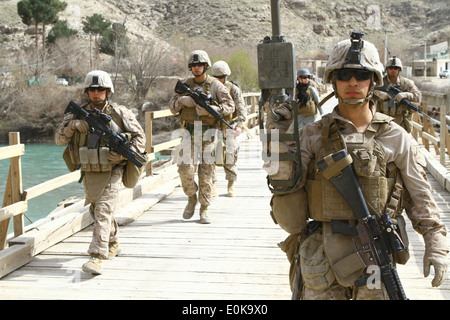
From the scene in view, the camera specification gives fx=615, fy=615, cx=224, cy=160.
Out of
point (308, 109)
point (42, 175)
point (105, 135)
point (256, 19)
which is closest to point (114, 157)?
point (105, 135)

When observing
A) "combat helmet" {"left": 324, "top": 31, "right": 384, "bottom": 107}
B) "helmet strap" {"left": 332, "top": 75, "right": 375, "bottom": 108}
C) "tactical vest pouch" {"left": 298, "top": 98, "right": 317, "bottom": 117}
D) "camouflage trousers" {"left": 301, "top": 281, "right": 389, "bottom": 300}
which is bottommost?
"camouflage trousers" {"left": 301, "top": 281, "right": 389, "bottom": 300}

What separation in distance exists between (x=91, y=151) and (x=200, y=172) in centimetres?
205

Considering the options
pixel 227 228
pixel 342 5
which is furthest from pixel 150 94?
pixel 342 5

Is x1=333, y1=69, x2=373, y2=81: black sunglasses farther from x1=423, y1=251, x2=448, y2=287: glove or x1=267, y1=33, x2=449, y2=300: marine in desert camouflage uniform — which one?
x1=423, y1=251, x2=448, y2=287: glove

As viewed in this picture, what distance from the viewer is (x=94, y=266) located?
5.19 meters

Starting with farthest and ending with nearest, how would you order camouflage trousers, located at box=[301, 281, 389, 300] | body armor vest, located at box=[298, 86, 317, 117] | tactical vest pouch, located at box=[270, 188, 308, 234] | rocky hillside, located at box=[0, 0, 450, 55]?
1. rocky hillside, located at box=[0, 0, 450, 55]
2. body armor vest, located at box=[298, 86, 317, 117]
3. tactical vest pouch, located at box=[270, 188, 308, 234]
4. camouflage trousers, located at box=[301, 281, 389, 300]

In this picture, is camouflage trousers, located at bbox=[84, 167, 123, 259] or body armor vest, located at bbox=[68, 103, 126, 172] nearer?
camouflage trousers, located at bbox=[84, 167, 123, 259]

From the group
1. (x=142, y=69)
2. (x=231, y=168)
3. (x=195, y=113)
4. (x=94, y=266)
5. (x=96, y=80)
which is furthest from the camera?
(x=142, y=69)

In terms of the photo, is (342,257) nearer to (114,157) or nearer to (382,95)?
(114,157)

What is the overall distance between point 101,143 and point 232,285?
173cm

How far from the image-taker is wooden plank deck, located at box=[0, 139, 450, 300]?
4789 mm

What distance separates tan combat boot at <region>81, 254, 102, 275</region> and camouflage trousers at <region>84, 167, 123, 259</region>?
0.05 m

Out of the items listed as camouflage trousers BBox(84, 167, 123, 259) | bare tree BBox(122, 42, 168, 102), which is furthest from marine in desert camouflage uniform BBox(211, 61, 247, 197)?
bare tree BBox(122, 42, 168, 102)
